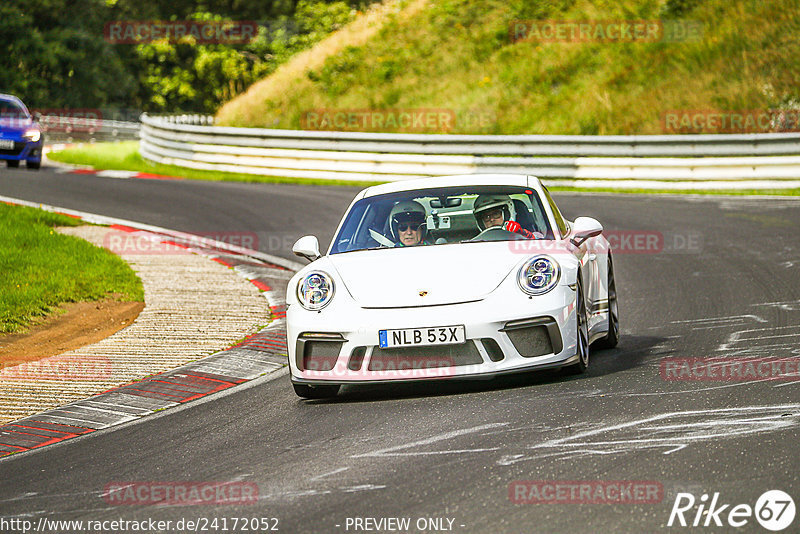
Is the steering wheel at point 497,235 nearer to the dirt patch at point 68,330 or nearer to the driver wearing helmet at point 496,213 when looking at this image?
the driver wearing helmet at point 496,213

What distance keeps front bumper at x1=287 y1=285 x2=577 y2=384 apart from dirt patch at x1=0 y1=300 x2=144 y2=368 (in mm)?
3293

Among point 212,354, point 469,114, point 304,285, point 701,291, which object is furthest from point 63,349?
point 469,114

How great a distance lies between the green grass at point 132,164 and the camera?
971 inches

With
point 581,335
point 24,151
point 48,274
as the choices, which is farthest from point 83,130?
point 581,335

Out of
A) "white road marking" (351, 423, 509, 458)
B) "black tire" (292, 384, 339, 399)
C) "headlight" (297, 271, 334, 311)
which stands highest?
"headlight" (297, 271, 334, 311)

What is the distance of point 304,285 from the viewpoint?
7.46 m

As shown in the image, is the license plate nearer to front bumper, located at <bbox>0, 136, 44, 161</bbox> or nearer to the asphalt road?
the asphalt road

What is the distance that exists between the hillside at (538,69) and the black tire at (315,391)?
1803 centimetres

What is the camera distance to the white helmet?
821 cm

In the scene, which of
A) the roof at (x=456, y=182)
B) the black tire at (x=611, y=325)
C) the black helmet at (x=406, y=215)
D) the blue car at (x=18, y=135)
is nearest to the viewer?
the black helmet at (x=406, y=215)

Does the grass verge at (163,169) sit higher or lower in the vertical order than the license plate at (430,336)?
higher

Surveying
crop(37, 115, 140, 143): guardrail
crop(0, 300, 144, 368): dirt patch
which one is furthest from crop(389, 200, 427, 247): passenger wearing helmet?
crop(37, 115, 140, 143): guardrail

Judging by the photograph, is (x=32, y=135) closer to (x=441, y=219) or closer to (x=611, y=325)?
(x=441, y=219)

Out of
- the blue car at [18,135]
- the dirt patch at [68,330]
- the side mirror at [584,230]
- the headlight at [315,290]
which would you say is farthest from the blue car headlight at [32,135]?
the side mirror at [584,230]
